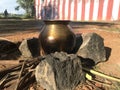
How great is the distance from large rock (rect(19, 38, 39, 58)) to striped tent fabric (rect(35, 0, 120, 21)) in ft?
33.3

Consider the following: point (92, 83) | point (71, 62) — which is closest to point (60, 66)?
point (71, 62)

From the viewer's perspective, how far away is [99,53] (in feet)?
17.3

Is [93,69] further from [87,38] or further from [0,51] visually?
[0,51]

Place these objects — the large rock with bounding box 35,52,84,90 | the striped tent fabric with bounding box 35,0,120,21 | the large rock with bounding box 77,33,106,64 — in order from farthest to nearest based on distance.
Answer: the striped tent fabric with bounding box 35,0,120,21 → the large rock with bounding box 77,33,106,64 → the large rock with bounding box 35,52,84,90

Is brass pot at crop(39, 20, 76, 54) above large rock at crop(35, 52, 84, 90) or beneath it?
above

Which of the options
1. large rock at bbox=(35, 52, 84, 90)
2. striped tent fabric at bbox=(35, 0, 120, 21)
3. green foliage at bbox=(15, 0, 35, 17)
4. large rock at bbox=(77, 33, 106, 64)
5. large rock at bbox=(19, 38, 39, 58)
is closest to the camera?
large rock at bbox=(35, 52, 84, 90)

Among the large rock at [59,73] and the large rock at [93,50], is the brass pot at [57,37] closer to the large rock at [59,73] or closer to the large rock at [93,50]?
the large rock at [93,50]

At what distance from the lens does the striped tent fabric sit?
50.9 feet

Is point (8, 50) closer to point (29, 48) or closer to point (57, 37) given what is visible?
point (29, 48)

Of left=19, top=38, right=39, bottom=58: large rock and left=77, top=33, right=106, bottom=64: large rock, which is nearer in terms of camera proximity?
left=77, top=33, right=106, bottom=64: large rock

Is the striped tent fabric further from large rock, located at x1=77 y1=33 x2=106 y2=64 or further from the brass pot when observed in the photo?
the brass pot

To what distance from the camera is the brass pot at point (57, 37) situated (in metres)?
5.26

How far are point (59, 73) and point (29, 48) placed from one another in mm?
1668

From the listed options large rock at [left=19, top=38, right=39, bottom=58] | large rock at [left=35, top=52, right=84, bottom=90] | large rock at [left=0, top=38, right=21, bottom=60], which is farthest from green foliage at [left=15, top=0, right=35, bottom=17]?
large rock at [left=35, top=52, right=84, bottom=90]
